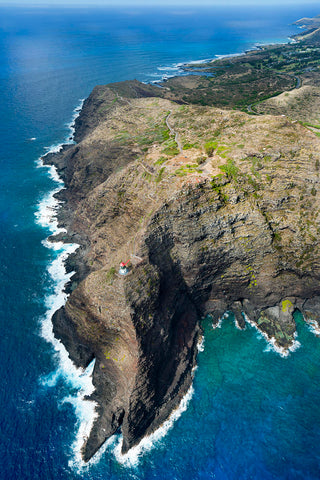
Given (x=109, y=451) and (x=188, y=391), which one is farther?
(x=188, y=391)

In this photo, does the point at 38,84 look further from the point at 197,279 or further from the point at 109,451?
the point at 109,451

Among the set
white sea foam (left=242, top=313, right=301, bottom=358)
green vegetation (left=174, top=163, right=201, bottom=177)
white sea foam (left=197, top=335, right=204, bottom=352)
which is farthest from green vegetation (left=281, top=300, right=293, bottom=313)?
green vegetation (left=174, top=163, right=201, bottom=177)

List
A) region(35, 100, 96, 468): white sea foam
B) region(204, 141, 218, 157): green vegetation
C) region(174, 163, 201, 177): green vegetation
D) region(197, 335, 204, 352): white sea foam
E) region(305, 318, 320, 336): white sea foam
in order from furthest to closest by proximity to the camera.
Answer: region(204, 141, 218, 157): green vegetation < region(305, 318, 320, 336): white sea foam < region(174, 163, 201, 177): green vegetation < region(197, 335, 204, 352): white sea foam < region(35, 100, 96, 468): white sea foam

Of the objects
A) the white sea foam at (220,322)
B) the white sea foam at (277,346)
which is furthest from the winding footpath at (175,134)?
the white sea foam at (277,346)

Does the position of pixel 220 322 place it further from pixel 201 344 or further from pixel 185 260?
pixel 185 260

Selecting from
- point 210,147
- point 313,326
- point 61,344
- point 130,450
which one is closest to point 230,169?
point 210,147

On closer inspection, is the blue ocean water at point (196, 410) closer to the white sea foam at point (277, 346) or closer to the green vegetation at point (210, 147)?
the white sea foam at point (277, 346)

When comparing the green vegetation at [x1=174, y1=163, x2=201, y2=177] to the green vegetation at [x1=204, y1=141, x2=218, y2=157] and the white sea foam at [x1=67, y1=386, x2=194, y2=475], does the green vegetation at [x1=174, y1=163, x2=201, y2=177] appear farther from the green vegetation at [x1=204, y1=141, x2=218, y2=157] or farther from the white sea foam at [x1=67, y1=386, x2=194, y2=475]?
the white sea foam at [x1=67, y1=386, x2=194, y2=475]

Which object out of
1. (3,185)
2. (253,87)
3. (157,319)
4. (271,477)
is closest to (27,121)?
(3,185)
